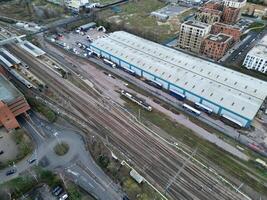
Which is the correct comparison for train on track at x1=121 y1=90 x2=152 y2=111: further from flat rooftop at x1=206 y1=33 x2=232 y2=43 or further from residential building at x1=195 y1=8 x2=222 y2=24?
residential building at x1=195 y1=8 x2=222 y2=24

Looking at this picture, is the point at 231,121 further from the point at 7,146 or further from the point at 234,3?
the point at 234,3

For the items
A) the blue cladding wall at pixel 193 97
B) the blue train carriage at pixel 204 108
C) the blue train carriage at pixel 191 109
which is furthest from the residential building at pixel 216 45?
the blue train carriage at pixel 191 109

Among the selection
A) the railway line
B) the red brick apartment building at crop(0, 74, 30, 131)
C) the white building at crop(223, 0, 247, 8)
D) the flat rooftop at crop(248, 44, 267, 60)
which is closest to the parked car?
the railway line

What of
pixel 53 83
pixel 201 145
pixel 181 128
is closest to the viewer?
pixel 201 145

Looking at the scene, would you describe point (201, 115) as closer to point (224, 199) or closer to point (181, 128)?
point (181, 128)

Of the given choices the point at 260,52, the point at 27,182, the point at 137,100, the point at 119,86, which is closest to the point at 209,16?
the point at 260,52

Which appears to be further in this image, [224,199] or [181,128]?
[181,128]

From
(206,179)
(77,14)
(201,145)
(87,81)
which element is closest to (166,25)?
(77,14)
